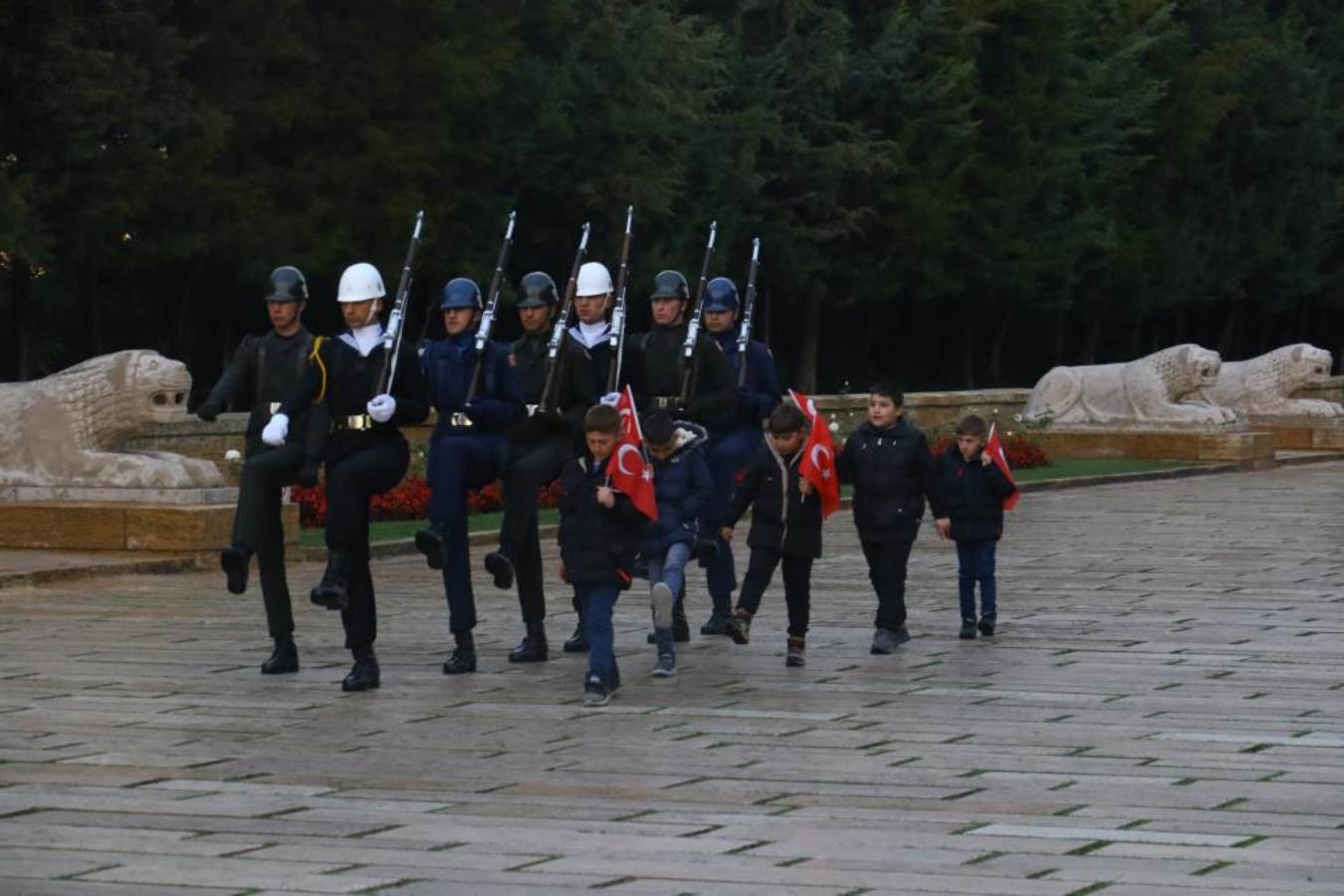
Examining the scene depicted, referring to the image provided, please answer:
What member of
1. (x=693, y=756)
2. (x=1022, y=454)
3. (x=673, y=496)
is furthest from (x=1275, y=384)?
(x=693, y=756)

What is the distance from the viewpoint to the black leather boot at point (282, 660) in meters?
14.0

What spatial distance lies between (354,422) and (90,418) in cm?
748

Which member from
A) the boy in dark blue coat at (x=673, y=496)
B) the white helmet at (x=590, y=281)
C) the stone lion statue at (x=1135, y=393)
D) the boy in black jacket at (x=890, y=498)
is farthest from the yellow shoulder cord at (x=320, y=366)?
the stone lion statue at (x=1135, y=393)

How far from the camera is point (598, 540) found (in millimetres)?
13289

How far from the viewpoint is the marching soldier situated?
13547 millimetres

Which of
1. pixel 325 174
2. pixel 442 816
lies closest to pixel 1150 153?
pixel 325 174

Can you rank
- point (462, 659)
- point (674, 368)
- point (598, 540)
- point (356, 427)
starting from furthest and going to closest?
point (674, 368) → point (462, 659) → point (356, 427) → point (598, 540)

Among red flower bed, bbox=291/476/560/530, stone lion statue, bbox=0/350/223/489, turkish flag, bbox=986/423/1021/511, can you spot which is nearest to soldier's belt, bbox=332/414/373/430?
turkish flag, bbox=986/423/1021/511

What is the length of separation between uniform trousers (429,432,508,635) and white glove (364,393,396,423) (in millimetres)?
716

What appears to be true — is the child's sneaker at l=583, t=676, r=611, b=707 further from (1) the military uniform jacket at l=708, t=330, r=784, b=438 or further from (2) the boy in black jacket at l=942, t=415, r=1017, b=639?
(2) the boy in black jacket at l=942, t=415, r=1017, b=639

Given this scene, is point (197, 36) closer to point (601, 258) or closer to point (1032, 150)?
point (601, 258)

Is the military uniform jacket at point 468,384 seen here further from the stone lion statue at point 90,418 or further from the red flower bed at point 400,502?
the red flower bed at point 400,502

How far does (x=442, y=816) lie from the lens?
9.78m

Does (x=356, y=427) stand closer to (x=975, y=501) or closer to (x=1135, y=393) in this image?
(x=975, y=501)
